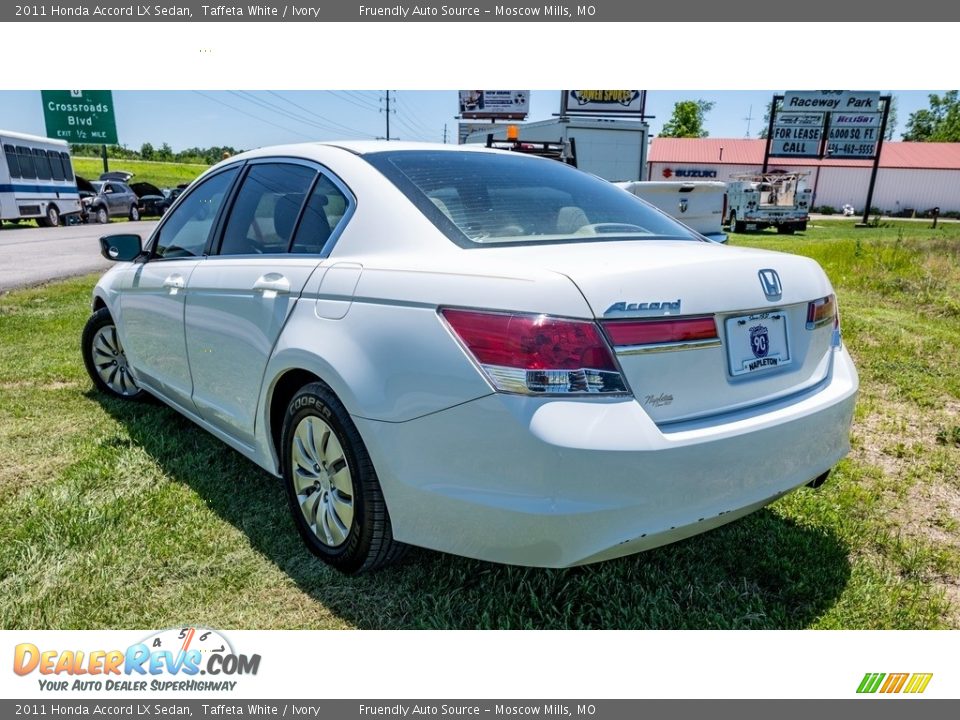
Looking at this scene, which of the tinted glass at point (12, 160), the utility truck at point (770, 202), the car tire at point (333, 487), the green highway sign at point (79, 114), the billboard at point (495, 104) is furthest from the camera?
the billboard at point (495, 104)

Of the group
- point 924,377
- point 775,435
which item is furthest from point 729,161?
point 775,435

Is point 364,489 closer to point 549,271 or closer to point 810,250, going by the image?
point 549,271

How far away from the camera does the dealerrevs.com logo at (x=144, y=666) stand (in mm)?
2123

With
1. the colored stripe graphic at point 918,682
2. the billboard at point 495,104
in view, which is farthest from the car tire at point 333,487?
the billboard at point 495,104

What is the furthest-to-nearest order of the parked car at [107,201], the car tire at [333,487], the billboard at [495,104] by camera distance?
1. the billboard at [495,104]
2. the parked car at [107,201]
3. the car tire at [333,487]

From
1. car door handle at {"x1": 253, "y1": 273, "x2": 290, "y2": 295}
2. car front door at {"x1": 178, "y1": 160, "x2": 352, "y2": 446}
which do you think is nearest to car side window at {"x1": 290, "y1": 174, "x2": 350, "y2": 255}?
car front door at {"x1": 178, "y1": 160, "x2": 352, "y2": 446}

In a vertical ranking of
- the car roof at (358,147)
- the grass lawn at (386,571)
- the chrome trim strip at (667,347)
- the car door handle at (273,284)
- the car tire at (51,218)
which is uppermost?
the car roof at (358,147)

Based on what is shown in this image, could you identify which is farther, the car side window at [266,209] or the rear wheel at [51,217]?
the rear wheel at [51,217]

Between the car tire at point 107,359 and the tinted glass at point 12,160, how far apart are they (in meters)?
22.2

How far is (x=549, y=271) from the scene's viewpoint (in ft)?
6.14

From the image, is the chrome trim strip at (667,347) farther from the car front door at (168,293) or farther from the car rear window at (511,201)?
the car front door at (168,293)

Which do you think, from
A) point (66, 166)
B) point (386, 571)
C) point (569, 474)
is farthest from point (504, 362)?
point (66, 166)

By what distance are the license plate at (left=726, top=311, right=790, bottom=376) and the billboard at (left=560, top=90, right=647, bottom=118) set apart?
37.3m

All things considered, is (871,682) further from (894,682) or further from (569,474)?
(569,474)
